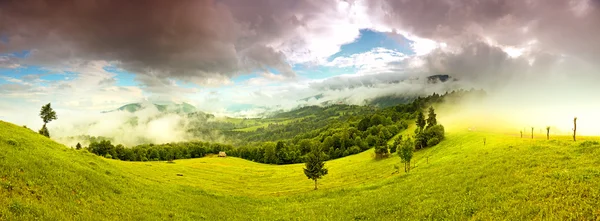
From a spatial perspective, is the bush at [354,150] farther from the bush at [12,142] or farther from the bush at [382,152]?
the bush at [12,142]

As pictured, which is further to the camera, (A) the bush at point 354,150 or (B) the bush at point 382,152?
(A) the bush at point 354,150

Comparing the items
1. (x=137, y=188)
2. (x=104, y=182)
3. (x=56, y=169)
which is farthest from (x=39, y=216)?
(x=137, y=188)

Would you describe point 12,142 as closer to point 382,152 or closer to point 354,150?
point 382,152

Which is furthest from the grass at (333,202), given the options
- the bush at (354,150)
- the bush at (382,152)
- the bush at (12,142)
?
the bush at (354,150)

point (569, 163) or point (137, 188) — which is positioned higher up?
point (569, 163)

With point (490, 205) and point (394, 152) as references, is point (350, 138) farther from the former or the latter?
point (490, 205)

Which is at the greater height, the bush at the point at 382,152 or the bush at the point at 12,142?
the bush at the point at 12,142

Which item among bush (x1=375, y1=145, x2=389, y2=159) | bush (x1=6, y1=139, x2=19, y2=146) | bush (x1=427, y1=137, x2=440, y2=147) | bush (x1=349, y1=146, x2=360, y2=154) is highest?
bush (x1=6, y1=139, x2=19, y2=146)

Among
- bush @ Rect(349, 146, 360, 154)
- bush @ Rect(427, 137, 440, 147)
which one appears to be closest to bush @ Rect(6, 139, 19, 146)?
bush @ Rect(427, 137, 440, 147)

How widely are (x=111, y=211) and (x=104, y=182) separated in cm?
911

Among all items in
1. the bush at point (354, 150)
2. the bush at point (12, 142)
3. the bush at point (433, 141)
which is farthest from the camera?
the bush at point (354, 150)

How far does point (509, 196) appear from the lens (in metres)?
25.2

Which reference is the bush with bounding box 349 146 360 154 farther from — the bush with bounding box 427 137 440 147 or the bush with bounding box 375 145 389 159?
the bush with bounding box 427 137 440 147

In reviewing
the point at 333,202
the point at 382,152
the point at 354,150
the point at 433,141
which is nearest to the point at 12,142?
the point at 333,202
